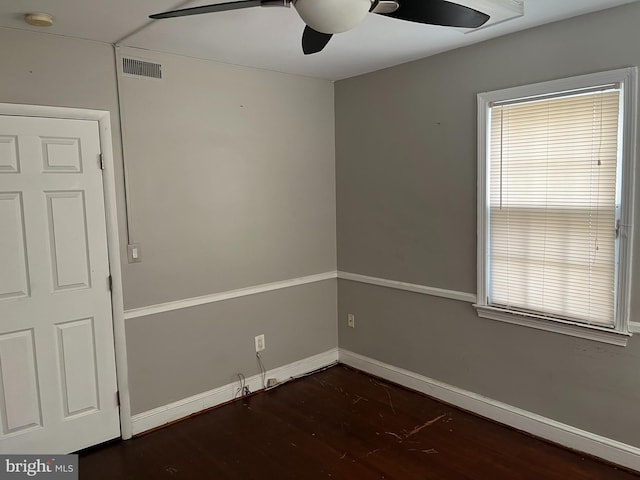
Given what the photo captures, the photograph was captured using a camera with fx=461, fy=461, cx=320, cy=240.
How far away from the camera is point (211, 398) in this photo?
134 inches

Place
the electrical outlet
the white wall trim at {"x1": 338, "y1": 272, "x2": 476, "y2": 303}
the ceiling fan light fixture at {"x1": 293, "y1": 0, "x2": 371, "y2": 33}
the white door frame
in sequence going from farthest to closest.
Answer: the electrical outlet → the white wall trim at {"x1": 338, "y1": 272, "x2": 476, "y2": 303} → the white door frame → the ceiling fan light fixture at {"x1": 293, "y1": 0, "x2": 371, "y2": 33}

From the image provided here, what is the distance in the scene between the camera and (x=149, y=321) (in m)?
3.08

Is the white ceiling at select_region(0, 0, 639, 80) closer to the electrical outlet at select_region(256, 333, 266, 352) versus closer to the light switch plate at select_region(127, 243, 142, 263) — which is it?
the light switch plate at select_region(127, 243, 142, 263)

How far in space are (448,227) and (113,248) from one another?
2250mm

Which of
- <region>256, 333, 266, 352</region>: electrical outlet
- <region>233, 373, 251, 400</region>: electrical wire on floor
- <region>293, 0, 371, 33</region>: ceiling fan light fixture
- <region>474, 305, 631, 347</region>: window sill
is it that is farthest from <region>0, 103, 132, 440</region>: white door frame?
<region>474, 305, 631, 347</region>: window sill

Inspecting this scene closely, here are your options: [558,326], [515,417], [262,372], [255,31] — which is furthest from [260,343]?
[255,31]

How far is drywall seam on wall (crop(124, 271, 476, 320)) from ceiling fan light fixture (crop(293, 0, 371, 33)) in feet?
7.09

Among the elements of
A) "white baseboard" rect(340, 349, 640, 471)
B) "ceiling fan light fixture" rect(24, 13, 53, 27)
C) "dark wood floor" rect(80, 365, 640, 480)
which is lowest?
"dark wood floor" rect(80, 365, 640, 480)

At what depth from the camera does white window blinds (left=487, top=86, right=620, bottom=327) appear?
254cm

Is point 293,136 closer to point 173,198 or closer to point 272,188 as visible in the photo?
point 272,188

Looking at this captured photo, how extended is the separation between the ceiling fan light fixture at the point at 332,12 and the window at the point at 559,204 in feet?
5.28

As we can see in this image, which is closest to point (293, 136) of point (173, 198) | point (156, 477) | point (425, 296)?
point (173, 198)

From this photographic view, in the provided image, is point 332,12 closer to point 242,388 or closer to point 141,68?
point 141,68

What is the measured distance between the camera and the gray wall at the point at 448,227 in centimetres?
259
